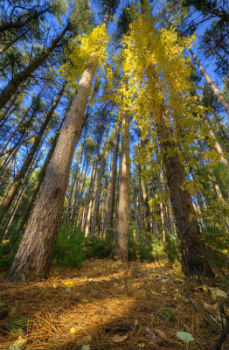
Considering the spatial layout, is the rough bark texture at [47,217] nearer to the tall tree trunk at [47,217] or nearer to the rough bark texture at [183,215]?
the tall tree trunk at [47,217]

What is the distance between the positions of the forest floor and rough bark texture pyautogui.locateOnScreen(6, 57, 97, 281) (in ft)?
0.89

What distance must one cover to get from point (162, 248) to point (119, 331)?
5.95 ft

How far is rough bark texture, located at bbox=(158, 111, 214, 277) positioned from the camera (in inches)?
80.0

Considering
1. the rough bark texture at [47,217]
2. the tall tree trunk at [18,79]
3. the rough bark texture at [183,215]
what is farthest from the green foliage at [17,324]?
the tall tree trunk at [18,79]

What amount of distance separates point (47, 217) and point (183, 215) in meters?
2.30

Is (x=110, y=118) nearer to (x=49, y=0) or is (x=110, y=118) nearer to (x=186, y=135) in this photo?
(x=49, y=0)

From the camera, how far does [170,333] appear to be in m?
1.00

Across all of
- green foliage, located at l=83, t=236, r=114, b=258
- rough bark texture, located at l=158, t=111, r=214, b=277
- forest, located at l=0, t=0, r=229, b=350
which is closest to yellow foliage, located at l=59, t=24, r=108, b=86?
forest, located at l=0, t=0, r=229, b=350

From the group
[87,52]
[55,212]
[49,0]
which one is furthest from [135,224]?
[49,0]

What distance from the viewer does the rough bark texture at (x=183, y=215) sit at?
2.03 meters

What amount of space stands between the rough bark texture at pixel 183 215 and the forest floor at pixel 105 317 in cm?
27

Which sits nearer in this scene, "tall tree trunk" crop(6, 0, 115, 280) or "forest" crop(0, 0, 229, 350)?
"forest" crop(0, 0, 229, 350)

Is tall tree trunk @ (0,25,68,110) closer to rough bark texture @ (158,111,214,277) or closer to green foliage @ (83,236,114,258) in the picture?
rough bark texture @ (158,111,214,277)

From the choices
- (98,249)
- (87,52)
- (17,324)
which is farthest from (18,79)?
(98,249)
